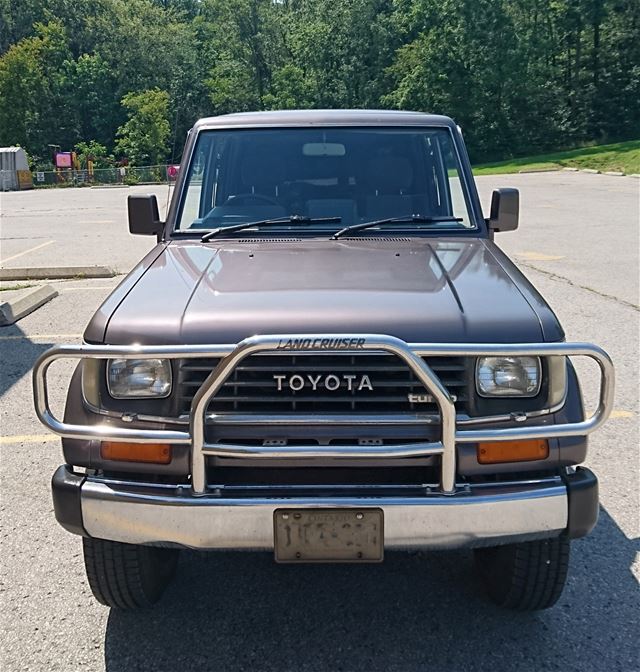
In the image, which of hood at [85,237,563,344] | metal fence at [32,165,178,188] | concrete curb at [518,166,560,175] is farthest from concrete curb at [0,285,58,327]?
metal fence at [32,165,178,188]

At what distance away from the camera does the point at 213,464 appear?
2775 millimetres

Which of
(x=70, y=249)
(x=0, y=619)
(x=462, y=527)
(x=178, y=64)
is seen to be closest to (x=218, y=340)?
(x=462, y=527)

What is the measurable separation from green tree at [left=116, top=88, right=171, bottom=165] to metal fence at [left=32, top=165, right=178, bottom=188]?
778cm

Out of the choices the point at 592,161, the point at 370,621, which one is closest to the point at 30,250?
the point at 370,621

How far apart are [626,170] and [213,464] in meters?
34.1

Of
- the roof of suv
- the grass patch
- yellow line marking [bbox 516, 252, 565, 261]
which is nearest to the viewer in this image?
the roof of suv

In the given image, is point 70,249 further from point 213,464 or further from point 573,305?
point 213,464

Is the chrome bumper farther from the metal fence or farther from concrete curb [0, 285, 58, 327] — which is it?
the metal fence

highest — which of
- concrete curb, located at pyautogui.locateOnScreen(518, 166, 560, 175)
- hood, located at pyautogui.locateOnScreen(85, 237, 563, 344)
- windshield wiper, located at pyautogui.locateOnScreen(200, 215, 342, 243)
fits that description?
windshield wiper, located at pyautogui.locateOnScreen(200, 215, 342, 243)

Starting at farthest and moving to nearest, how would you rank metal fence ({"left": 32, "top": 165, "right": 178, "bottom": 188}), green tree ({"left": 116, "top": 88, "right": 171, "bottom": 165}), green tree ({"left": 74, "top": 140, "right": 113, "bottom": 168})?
green tree ({"left": 74, "top": 140, "right": 113, "bottom": 168}) < green tree ({"left": 116, "top": 88, "right": 171, "bottom": 165}) < metal fence ({"left": 32, "top": 165, "right": 178, "bottom": 188})

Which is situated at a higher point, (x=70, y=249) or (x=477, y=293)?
(x=477, y=293)

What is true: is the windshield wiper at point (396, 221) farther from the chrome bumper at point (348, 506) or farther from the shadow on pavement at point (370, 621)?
the chrome bumper at point (348, 506)

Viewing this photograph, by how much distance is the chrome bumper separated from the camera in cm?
265

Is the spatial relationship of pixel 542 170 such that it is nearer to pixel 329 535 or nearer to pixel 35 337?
pixel 35 337
